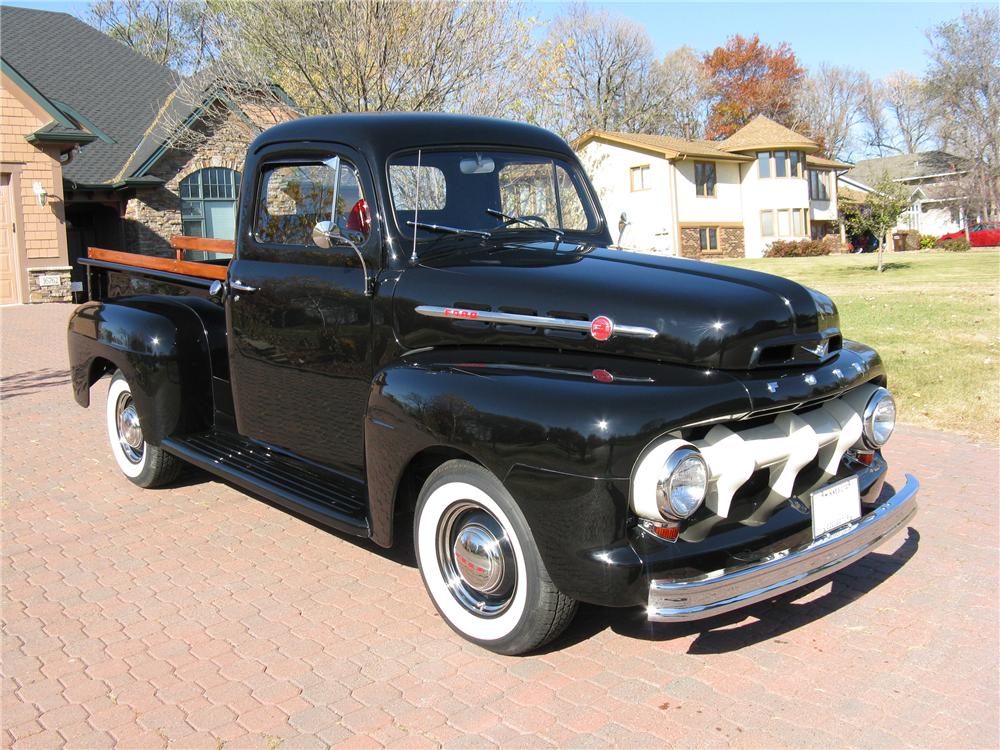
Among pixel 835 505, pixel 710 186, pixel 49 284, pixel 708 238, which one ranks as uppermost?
pixel 710 186

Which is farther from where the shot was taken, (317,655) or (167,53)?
(167,53)

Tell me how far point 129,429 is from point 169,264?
1180 mm

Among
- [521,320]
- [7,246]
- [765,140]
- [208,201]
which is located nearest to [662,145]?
[765,140]

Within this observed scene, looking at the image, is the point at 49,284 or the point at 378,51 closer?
the point at 378,51

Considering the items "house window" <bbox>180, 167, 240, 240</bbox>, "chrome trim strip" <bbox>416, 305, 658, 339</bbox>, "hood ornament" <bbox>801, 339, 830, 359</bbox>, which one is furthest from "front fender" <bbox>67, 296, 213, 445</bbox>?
"house window" <bbox>180, 167, 240, 240</bbox>

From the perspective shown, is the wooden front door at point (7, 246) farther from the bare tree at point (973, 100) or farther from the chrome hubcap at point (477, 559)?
the bare tree at point (973, 100)

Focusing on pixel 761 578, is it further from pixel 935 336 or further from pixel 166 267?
pixel 935 336

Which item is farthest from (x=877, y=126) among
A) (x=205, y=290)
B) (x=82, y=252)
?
(x=205, y=290)

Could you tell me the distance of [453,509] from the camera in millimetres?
3498

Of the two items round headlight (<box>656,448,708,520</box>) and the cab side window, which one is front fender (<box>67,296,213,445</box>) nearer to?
the cab side window

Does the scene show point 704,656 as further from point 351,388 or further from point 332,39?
point 332,39

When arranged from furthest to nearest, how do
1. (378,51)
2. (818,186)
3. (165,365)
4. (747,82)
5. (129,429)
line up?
(747,82)
(818,186)
(378,51)
(129,429)
(165,365)

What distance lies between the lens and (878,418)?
12.5ft

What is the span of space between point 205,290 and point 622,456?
3469 millimetres
